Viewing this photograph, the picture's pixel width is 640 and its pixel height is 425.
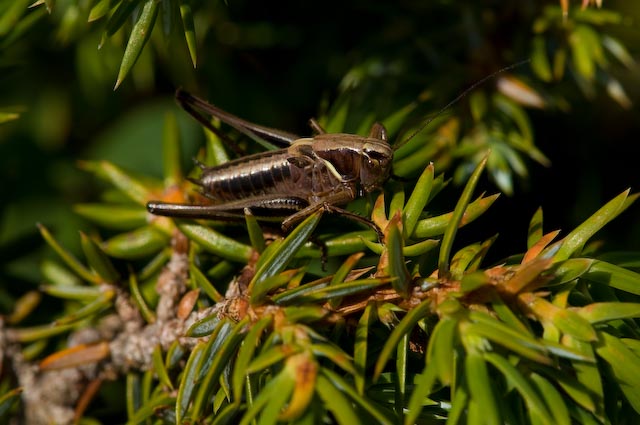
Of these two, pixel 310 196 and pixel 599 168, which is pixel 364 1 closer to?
pixel 310 196

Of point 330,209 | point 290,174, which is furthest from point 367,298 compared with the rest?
point 290,174

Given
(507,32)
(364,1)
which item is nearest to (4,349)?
(364,1)

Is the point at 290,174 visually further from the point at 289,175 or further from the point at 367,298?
the point at 367,298

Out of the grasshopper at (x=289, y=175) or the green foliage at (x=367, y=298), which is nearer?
the green foliage at (x=367, y=298)

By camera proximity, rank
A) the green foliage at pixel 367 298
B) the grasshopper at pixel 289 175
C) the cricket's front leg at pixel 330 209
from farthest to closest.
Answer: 1. the grasshopper at pixel 289 175
2. the cricket's front leg at pixel 330 209
3. the green foliage at pixel 367 298

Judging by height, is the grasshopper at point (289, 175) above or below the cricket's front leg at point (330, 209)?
above

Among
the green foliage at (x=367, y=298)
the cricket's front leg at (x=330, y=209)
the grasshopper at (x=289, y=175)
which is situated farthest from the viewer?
the grasshopper at (x=289, y=175)
